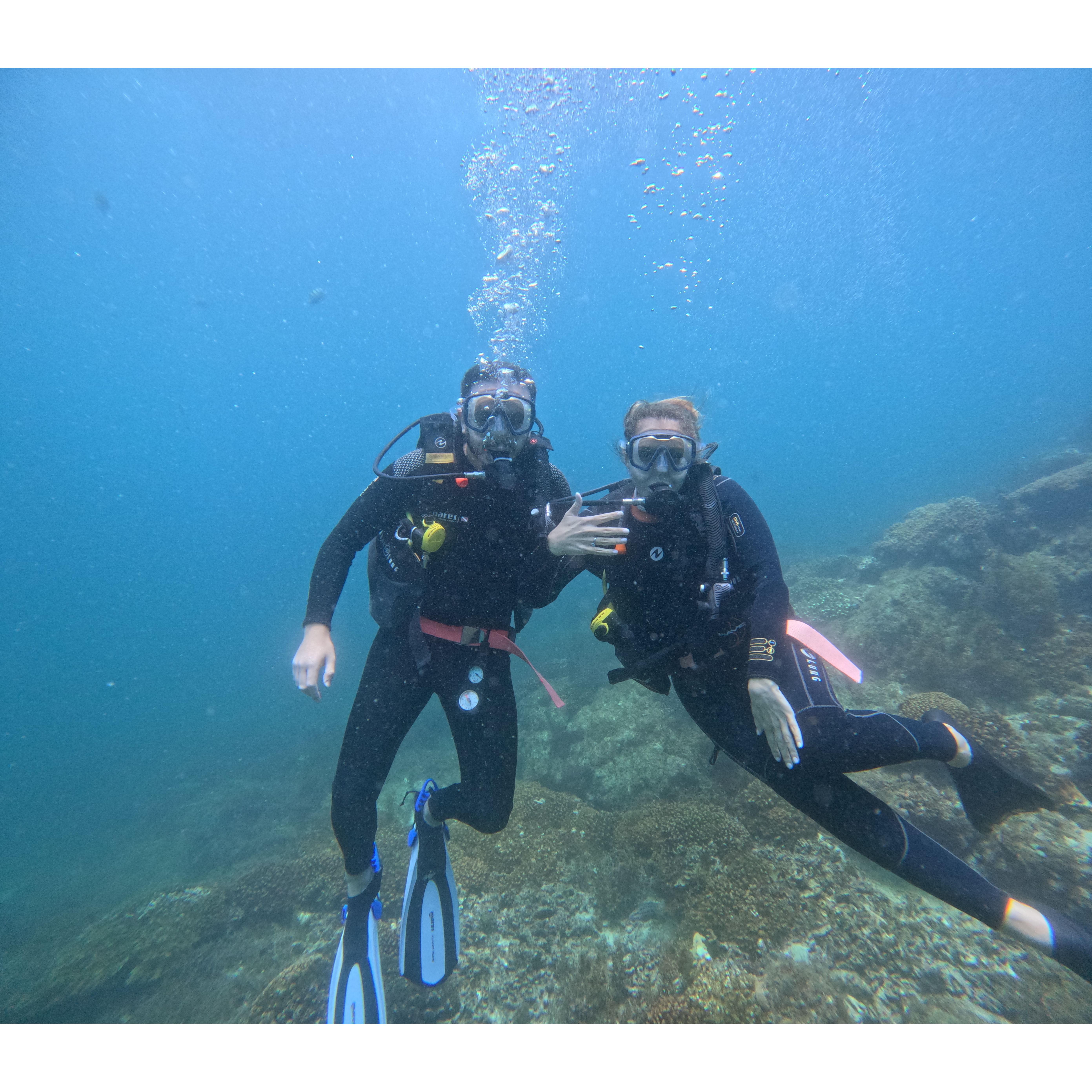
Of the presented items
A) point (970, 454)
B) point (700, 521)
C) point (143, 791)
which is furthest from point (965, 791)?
point (970, 454)

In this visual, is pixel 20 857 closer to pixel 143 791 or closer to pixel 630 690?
pixel 143 791

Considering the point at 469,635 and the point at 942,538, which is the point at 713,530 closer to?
the point at 469,635

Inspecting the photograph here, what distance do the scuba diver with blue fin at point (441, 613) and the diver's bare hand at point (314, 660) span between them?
0.19m

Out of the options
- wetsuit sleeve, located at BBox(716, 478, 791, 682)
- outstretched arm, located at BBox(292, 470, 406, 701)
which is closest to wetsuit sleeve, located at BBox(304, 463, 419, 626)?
outstretched arm, located at BBox(292, 470, 406, 701)

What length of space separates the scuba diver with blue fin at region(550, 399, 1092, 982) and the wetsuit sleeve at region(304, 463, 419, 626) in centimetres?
145

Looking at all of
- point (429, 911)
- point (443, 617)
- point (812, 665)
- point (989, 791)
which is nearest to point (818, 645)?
point (812, 665)

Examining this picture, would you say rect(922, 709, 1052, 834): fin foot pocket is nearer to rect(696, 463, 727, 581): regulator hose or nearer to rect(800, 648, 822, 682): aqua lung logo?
rect(800, 648, 822, 682): aqua lung logo

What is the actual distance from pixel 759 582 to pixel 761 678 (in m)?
0.66

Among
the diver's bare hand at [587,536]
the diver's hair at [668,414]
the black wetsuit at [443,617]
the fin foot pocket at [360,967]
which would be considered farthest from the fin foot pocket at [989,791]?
the fin foot pocket at [360,967]

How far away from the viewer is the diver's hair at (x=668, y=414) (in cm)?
353

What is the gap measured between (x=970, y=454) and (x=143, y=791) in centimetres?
6284

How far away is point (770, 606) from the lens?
290cm

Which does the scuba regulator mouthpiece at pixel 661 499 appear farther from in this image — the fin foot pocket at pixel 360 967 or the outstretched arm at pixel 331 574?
the fin foot pocket at pixel 360 967

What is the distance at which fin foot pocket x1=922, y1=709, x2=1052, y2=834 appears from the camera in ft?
9.65
